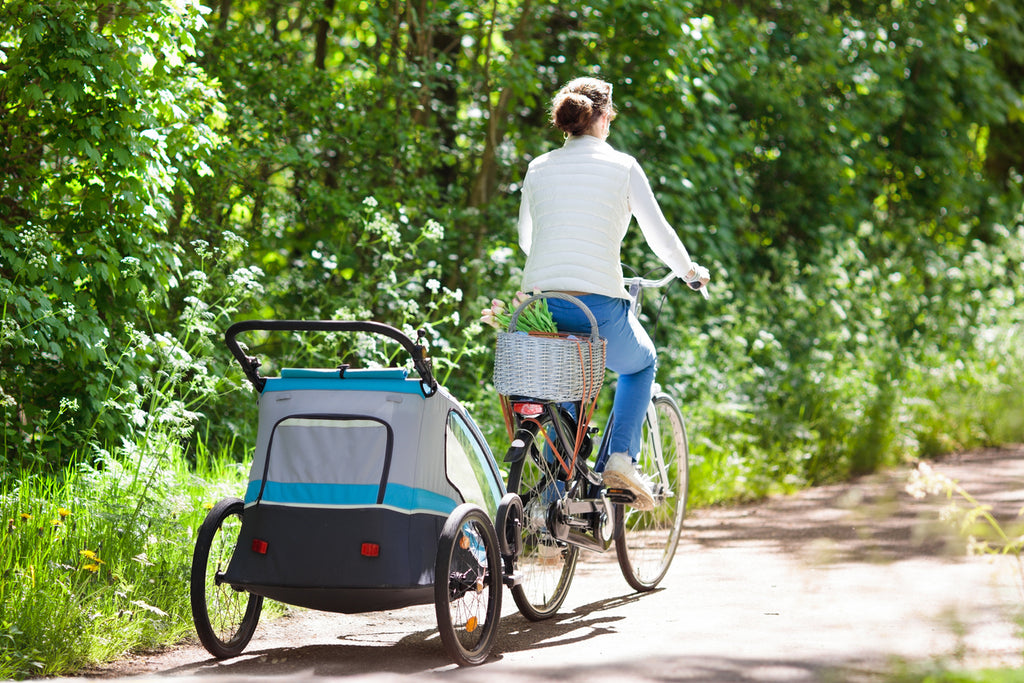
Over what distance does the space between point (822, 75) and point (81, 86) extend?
7420 millimetres

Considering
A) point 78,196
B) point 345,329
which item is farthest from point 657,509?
point 78,196

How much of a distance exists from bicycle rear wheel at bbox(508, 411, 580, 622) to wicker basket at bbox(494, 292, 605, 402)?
0.57ft

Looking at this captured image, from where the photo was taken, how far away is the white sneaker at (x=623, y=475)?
16.1 ft

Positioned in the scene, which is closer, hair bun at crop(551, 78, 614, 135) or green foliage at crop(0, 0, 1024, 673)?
hair bun at crop(551, 78, 614, 135)

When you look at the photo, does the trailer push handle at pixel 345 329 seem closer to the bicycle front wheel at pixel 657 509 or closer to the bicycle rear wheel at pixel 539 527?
the bicycle rear wheel at pixel 539 527

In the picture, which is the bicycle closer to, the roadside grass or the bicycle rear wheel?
the bicycle rear wheel

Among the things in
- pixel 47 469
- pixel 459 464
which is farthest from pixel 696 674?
pixel 47 469

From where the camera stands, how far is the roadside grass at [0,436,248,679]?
387 centimetres

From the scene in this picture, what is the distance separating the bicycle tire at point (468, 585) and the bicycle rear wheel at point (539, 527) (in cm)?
42

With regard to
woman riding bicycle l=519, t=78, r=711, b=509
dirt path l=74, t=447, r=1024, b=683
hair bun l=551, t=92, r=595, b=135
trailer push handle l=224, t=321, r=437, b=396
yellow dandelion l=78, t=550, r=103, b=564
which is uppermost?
hair bun l=551, t=92, r=595, b=135

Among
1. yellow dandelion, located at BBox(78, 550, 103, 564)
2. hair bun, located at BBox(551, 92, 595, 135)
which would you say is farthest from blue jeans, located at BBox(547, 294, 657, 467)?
yellow dandelion, located at BBox(78, 550, 103, 564)

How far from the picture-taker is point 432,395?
12.8 feet

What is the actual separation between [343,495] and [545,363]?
1.09m

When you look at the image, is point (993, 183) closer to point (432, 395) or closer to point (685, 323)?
point (685, 323)
